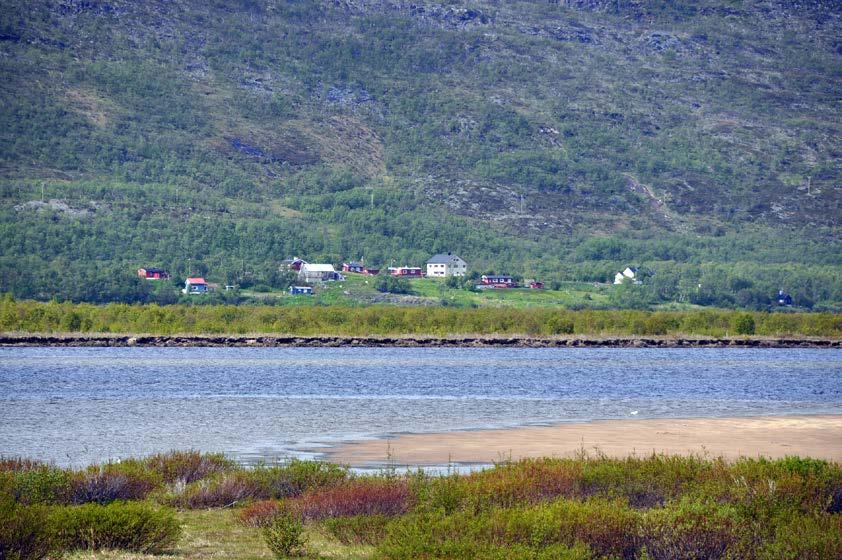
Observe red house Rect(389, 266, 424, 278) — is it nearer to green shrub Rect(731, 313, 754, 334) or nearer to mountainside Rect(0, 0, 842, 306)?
mountainside Rect(0, 0, 842, 306)

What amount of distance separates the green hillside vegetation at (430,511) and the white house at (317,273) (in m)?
117

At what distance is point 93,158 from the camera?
16262cm

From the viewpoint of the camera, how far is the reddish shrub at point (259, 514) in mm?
15711

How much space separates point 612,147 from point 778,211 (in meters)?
30.4

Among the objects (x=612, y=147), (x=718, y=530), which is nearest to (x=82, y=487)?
(x=718, y=530)

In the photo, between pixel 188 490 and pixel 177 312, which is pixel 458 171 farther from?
pixel 188 490

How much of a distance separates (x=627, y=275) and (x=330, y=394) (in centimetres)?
11582

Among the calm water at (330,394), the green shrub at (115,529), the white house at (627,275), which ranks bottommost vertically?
the calm water at (330,394)

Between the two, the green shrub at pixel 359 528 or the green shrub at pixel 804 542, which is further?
the green shrub at pixel 359 528

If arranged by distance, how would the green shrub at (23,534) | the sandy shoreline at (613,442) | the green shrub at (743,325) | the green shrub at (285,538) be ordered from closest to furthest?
the green shrub at (23,534), the green shrub at (285,538), the sandy shoreline at (613,442), the green shrub at (743,325)

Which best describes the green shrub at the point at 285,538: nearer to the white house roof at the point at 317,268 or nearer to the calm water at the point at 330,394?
the calm water at the point at 330,394

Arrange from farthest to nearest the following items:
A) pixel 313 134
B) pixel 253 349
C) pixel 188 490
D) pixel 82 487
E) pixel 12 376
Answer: pixel 313 134 → pixel 253 349 → pixel 12 376 → pixel 188 490 → pixel 82 487

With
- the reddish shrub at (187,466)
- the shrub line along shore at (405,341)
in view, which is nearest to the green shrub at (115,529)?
the reddish shrub at (187,466)

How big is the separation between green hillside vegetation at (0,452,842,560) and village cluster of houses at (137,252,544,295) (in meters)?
108
